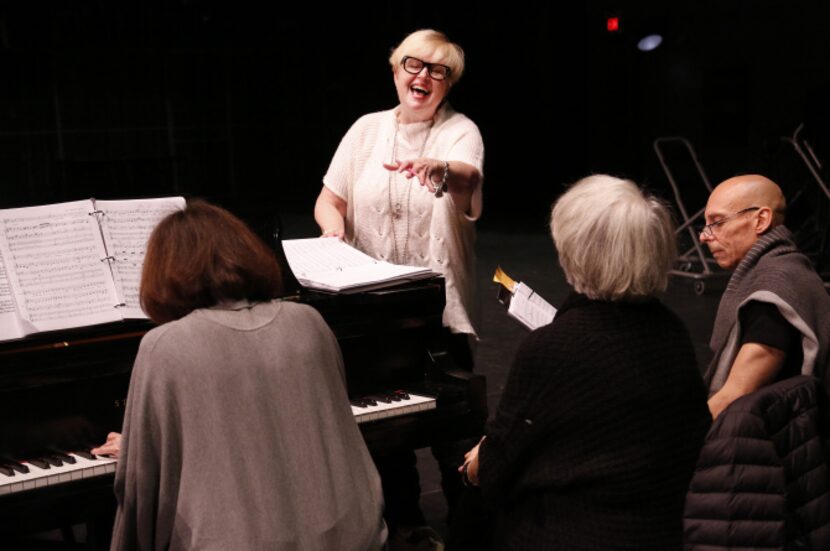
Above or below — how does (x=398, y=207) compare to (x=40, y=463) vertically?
above

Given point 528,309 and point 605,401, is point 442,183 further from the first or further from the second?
point 605,401

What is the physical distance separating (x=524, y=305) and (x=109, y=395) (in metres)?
0.99

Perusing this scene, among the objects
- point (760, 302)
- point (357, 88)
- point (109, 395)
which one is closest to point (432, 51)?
point (760, 302)

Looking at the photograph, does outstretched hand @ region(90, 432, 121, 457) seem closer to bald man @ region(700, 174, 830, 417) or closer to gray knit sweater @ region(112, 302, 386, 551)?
gray knit sweater @ region(112, 302, 386, 551)

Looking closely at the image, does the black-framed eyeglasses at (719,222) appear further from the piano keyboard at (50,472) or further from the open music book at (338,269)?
the piano keyboard at (50,472)

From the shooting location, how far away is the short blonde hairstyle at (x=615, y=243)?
1911mm

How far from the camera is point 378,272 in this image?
2.92m

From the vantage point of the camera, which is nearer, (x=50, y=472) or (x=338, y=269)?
(x=50, y=472)

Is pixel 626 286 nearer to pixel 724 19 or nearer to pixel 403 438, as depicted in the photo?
pixel 403 438

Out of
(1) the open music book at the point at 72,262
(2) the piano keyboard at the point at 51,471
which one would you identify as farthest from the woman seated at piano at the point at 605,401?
(1) the open music book at the point at 72,262

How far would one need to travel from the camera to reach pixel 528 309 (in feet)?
8.43

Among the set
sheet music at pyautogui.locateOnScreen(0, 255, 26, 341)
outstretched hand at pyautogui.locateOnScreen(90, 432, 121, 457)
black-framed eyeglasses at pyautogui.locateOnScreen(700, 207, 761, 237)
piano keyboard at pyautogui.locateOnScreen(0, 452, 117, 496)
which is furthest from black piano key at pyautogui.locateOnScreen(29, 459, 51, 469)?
black-framed eyeglasses at pyautogui.locateOnScreen(700, 207, 761, 237)

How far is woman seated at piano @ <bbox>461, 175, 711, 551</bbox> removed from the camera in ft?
6.18

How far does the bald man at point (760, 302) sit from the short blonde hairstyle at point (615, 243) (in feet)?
2.02
